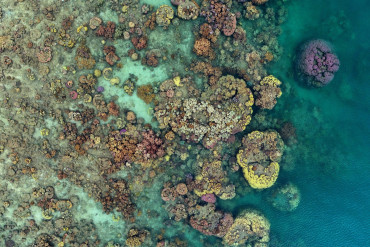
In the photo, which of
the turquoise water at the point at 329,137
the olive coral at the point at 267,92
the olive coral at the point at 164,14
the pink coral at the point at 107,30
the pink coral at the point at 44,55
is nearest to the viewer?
the pink coral at the point at 44,55

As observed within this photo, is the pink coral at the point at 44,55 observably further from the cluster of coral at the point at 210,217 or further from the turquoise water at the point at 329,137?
the turquoise water at the point at 329,137

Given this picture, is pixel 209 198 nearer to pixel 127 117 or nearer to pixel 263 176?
pixel 263 176

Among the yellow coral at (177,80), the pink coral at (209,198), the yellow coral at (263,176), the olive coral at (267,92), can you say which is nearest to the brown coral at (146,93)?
the yellow coral at (177,80)

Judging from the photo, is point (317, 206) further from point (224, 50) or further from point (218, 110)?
Result: point (224, 50)

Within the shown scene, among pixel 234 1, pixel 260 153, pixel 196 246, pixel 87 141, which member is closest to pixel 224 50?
pixel 234 1

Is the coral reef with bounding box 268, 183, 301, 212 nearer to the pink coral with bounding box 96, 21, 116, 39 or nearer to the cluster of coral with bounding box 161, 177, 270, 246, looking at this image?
the cluster of coral with bounding box 161, 177, 270, 246

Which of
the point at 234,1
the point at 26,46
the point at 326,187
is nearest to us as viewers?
the point at 26,46
